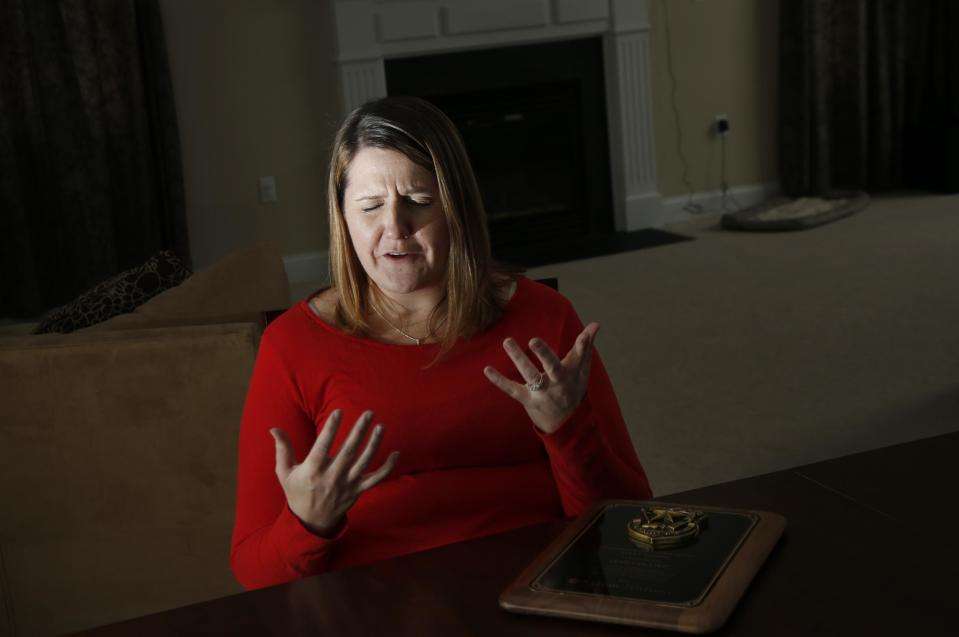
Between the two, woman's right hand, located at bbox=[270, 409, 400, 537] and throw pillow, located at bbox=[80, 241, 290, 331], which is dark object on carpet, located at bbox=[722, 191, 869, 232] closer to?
throw pillow, located at bbox=[80, 241, 290, 331]

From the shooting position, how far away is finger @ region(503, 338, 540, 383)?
129 centimetres

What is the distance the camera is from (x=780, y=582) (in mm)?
1122

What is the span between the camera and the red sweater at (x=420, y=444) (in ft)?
4.80

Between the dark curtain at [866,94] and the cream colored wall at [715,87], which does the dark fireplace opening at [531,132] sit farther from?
the dark curtain at [866,94]

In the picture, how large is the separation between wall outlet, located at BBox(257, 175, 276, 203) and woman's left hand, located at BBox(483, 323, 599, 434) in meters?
4.34

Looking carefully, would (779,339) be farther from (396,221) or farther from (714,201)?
(396,221)

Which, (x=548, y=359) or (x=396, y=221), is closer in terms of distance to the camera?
(x=548, y=359)

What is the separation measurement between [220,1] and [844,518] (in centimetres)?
458

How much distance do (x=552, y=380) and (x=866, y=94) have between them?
558cm

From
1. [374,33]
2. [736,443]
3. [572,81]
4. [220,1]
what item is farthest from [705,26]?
[736,443]

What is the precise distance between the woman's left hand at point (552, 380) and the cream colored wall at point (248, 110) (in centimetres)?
411

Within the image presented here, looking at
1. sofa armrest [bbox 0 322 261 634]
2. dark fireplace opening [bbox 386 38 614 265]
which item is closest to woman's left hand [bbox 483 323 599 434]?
sofa armrest [bbox 0 322 261 634]

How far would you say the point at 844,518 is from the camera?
1242 mm

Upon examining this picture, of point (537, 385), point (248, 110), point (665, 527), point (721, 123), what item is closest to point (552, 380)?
point (537, 385)
